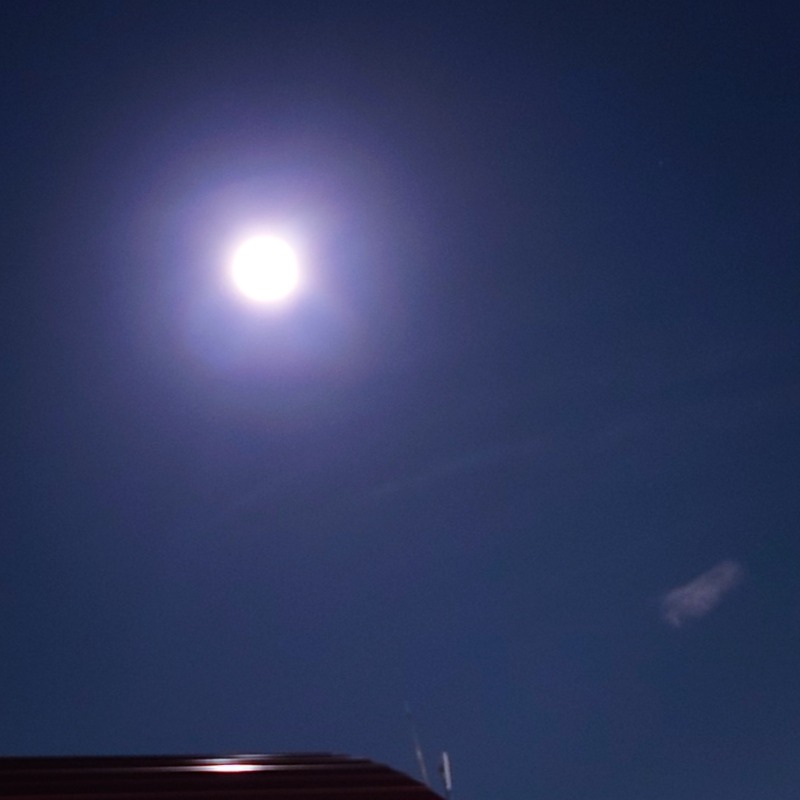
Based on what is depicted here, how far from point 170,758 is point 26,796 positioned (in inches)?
72.1

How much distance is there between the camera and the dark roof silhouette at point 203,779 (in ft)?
17.5

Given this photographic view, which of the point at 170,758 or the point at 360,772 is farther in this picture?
the point at 170,758

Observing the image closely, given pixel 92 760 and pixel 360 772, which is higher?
pixel 92 760

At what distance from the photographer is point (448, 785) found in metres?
5.96

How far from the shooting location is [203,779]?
579 centimetres

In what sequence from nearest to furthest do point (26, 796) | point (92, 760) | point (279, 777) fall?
1. point (26, 796)
2. point (279, 777)
3. point (92, 760)

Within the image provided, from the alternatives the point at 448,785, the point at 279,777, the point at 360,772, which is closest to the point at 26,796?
the point at 279,777

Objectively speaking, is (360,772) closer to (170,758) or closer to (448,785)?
(448,785)

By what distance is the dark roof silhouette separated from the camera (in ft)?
17.5

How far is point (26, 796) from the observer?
5.26 m

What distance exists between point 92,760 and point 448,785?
122 inches

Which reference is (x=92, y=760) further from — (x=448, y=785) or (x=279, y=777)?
(x=448, y=785)

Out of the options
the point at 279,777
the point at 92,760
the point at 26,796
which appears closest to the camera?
the point at 26,796

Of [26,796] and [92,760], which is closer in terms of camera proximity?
[26,796]
